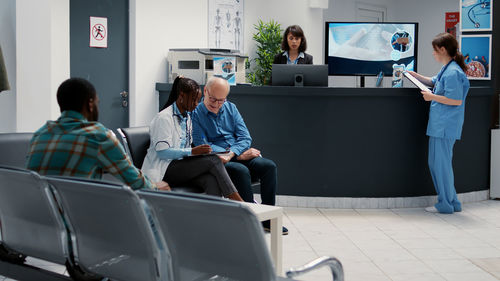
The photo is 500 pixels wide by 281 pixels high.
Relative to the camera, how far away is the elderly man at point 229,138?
13.3ft

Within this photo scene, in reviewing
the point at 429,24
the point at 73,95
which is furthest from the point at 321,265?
the point at 429,24

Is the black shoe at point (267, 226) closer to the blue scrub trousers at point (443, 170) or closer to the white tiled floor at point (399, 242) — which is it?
the white tiled floor at point (399, 242)

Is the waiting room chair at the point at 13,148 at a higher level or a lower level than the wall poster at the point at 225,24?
lower

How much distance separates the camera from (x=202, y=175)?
3.69 meters

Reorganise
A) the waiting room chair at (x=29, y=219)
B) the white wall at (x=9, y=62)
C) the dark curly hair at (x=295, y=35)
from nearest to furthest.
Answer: the waiting room chair at (x=29, y=219) < the white wall at (x=9, y=62) < the dark curly hair at (x=295, y=35)

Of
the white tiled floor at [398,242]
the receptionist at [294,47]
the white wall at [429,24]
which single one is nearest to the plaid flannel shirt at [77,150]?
the white tiled floor at [398,242]

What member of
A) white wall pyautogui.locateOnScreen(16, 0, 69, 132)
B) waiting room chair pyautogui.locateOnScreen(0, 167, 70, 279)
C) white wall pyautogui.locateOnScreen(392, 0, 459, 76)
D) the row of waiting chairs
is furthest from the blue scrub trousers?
white wall pyautogui.locateOnScreen(392, 0, 459, 76)

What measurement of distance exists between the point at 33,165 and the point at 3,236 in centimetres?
34

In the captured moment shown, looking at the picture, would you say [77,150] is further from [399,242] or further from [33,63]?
[33,63]

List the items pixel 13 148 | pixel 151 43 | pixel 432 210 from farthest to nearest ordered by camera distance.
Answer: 1. pixel 151 43
2. pixel 432 210
3. pixel 13 148

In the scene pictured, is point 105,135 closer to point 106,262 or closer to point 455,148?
point 106,262

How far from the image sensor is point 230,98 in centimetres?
544

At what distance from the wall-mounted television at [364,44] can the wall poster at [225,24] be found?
124cm

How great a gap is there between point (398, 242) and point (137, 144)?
195 centimetres
